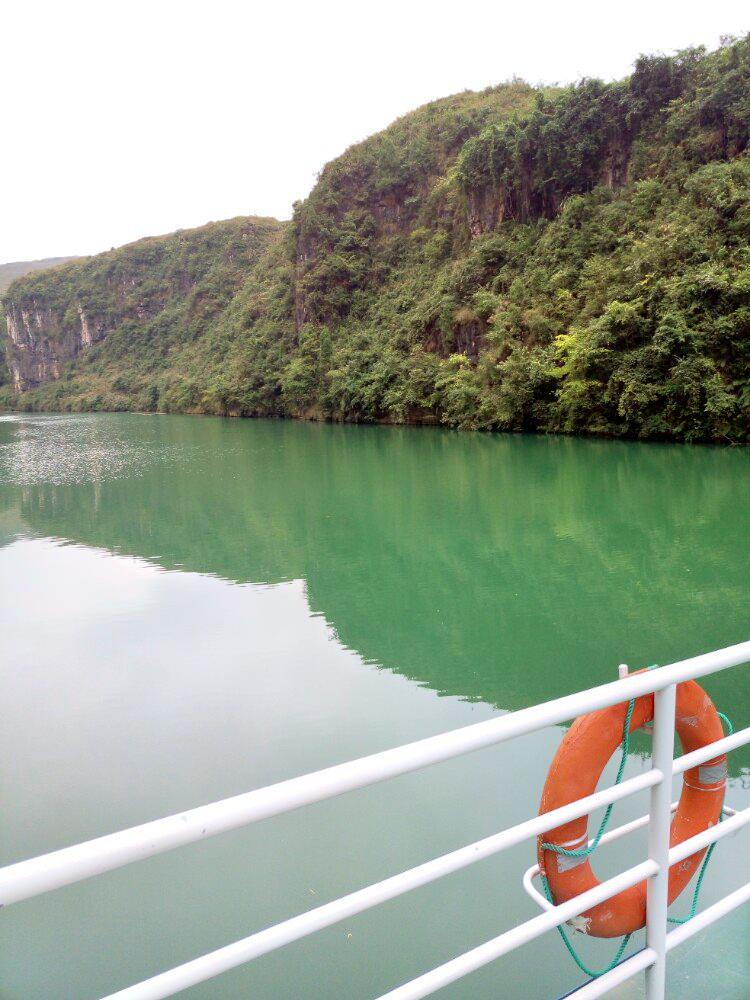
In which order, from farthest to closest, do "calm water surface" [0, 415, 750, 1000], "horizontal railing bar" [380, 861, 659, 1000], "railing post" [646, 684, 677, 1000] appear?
"calm water surface" [0, 415, 750, 1000], "railing post" [646, 684, 677, 1000], "horizontal railing bar" [380, 861, 659, 1000]

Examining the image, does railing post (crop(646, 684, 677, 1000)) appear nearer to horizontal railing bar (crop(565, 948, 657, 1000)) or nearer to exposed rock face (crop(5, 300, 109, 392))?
horizontal railing bar (crop(565, 948, 657, 1000))

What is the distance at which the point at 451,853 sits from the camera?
1.16 metres

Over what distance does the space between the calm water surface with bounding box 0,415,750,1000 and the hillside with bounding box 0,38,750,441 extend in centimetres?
630

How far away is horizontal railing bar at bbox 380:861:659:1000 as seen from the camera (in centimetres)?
113

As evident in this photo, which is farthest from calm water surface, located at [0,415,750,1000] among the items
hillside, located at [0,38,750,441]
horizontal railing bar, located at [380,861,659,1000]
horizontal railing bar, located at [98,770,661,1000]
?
hillside, located at [0,38,750,441]

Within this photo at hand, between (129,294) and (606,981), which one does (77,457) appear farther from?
(129,294)

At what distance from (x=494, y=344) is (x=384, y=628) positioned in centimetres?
1968

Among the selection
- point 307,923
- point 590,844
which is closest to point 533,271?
point 590,844

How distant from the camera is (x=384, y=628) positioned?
6.38m

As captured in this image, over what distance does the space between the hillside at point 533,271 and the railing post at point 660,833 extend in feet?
57.3

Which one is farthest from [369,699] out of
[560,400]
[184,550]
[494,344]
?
[494,344]

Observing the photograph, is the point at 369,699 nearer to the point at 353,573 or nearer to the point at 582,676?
the point at 582,676

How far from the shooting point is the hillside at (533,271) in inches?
723

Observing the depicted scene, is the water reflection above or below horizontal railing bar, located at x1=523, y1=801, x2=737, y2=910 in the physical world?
below
